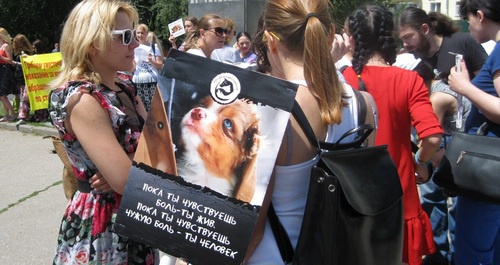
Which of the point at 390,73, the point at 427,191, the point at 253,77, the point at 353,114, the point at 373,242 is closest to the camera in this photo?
the point at 253,77

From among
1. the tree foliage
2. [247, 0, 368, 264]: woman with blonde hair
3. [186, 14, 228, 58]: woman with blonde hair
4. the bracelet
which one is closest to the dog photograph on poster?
[247, 0, 368, 264]: woman with blonde hair

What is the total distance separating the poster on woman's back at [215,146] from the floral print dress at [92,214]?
0.62 meters

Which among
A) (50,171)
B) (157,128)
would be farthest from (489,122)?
(50,171)

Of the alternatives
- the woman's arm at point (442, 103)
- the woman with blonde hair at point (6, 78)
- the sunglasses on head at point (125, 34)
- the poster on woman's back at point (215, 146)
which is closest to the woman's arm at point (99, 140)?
the sunglasses on head at point (125, 34)

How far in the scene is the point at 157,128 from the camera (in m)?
1.63

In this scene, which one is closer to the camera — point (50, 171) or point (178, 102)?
point (178, 102)

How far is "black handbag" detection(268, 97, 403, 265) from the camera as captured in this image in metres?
1.64

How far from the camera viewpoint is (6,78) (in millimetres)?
11023

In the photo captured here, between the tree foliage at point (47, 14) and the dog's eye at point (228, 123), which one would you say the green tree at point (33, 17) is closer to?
the tree foliage at point (47, 14)

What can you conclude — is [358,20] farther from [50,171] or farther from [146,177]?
[50,171]

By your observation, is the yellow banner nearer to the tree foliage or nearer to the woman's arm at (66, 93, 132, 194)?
the woman's arm at (66, 93, 132, 194)

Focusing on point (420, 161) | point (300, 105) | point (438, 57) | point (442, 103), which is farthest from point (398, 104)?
point (438, 57)

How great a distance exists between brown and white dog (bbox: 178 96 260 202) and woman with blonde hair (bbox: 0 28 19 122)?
407 inches

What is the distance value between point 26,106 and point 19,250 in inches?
275
